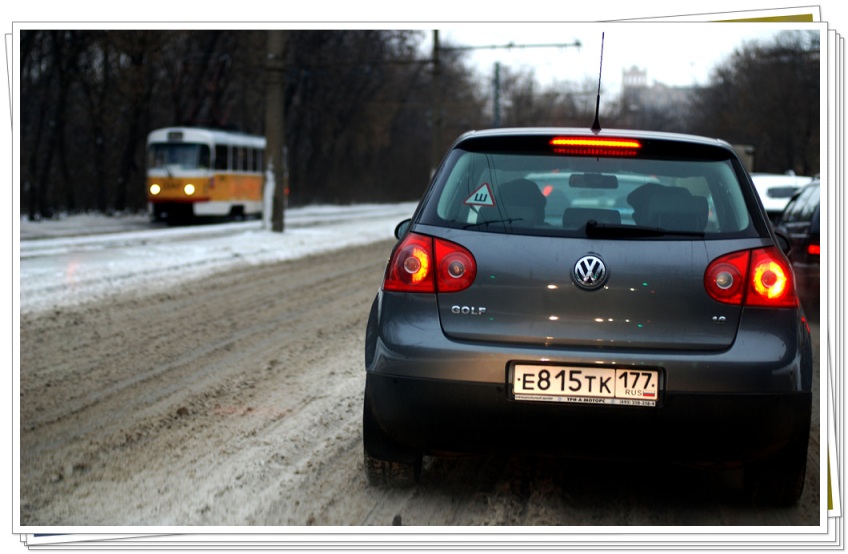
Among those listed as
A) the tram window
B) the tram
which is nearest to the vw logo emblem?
the tram

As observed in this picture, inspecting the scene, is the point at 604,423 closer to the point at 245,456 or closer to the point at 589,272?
the point at 589,272

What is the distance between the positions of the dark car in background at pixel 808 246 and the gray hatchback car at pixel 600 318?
21.6 feet

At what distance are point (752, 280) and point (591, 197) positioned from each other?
73cm

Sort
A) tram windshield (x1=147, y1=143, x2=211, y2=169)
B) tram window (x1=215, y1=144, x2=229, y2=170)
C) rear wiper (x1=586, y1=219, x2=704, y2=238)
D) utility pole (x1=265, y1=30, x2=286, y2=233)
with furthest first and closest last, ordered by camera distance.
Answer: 1. tram window (x1=215, y1=144, x2=229, y2=170)
2. tram windshield (x1=147, y1=143, x2=211, y2=169)
3. utility pole (x1=265, y1=30, x2=286, y2=233)
4. rear wiper (x1=586, y1=219, x2=704, y2=238)

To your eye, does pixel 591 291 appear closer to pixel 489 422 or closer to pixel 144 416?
pixel 489 422

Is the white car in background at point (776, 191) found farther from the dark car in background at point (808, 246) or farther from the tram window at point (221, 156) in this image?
the tram window at point (221, 156)

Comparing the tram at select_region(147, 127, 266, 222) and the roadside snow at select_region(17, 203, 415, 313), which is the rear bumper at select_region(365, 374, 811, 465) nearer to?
the roadside snow at select_region(17, 203, 415, 313)

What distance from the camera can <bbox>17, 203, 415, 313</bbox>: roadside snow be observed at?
12.9 m

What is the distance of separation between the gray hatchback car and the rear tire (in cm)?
16

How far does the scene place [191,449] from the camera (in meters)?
5.29

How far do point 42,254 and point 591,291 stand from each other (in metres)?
15.2

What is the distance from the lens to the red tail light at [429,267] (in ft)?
13.5

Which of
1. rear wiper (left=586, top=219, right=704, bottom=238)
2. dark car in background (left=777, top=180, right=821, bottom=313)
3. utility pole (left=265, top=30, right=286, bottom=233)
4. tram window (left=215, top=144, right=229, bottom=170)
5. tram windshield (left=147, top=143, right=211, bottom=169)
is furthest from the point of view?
tram window (left=215, top=144, right=229, bottom=170)

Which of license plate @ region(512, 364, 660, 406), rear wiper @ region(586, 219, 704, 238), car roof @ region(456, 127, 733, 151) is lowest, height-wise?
license plate @ region(512, 364, 660, 406)
